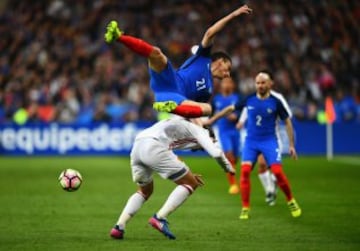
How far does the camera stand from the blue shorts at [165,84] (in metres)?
9.34

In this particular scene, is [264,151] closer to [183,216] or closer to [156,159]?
[183,216]

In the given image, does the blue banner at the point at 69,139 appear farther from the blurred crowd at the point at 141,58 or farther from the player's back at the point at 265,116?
the player's back at the point at 265,116

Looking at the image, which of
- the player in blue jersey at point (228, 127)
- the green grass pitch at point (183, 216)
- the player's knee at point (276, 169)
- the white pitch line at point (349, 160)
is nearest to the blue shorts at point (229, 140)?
the player in blue jersey at point (228, 127)

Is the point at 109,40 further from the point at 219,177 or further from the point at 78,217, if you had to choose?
the point at 219,177

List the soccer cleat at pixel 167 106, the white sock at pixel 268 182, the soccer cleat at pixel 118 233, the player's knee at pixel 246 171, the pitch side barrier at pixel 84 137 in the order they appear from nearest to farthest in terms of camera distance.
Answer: the soccer cleat at pixel 167 106
the soccer cleat at pixel 118 233
the player's knee at pixel 246 171
the white sock at pixel 268 182
the pitch side barrier at pixel 84 137

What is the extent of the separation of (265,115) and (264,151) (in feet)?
2.08

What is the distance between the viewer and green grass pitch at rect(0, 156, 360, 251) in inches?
373

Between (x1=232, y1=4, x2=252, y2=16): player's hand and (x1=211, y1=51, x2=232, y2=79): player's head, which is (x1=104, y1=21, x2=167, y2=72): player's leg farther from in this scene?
(x1=211, y1=51, x2=232, y2=79): player's head

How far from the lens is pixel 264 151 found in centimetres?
1280

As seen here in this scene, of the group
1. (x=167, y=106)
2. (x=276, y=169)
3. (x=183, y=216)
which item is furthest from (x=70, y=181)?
(x=276, y=169)

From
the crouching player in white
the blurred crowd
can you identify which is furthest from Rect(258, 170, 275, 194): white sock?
the blurred crowd

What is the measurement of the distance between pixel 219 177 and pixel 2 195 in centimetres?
647

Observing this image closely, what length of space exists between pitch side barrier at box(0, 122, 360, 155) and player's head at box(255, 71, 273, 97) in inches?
572

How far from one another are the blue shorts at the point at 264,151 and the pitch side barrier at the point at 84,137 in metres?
14.6
